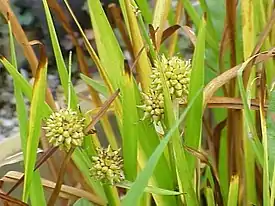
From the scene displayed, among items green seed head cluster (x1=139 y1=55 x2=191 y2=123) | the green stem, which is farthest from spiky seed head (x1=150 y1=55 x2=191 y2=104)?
the green stem

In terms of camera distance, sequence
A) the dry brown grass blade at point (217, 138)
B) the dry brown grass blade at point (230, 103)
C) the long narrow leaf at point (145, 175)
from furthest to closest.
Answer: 1. the dry brown grass blade at point (217, 138)
2. the dry brown grass blade at point (230, 103)
3. the long narrow leaf at point (145, 175)

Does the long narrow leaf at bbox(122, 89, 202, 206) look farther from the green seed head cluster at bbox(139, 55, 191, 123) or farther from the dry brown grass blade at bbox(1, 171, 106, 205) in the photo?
the dry brown grass blade at bbox(1, 171, 106, 205)

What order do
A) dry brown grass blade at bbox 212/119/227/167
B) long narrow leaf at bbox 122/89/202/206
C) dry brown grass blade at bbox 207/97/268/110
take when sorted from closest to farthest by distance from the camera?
long narrow leaf at bbox 122/89/202/206
dry brown grass blade at bbox 207/97/268/110
dry brown grass blade at bbox 212/119/227/167

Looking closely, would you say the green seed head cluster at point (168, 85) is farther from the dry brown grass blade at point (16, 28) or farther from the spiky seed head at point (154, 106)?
the dry brown grass blade at point (16, 28)

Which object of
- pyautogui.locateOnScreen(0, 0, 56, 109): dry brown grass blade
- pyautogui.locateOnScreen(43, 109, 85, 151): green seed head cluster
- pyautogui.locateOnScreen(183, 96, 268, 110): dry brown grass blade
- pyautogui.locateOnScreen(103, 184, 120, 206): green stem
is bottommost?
pyautogui.locateOnScreen(103, 184, 120, 206): green stem

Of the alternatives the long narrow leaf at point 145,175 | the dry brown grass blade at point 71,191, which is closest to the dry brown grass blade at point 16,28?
the dry brown grass blade at point 71,191

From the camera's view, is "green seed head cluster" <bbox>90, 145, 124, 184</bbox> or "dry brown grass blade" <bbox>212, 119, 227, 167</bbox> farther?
"dry brown grass blade" <bbox>212, 119, 227, 167</bbox>

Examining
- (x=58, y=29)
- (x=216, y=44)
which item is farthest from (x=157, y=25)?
(x=58, y=29)

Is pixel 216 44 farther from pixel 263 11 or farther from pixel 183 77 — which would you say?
pixel 183 77
